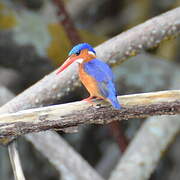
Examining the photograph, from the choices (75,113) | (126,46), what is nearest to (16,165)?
(75,113)

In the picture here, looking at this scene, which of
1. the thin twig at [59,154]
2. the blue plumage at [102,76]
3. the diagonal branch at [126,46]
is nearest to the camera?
the blue plumage at [102,76]

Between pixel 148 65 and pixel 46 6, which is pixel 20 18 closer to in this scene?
pixel 148 65

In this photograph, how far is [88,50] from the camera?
2.36 m

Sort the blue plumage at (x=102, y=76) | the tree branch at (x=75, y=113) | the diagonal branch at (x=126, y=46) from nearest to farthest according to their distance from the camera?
1. the tree branch at (x=75, y=113)
2. the blue plumage at (x=102, y=76)
3. the diagonal branch at (x=126, y=46)

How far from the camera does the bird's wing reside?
217 cm

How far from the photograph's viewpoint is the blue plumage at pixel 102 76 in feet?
7.03

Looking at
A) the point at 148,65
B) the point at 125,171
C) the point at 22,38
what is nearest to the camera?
the point at 125,171

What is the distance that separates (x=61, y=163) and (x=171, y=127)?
0.69 metres

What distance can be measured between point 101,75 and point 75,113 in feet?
0.93

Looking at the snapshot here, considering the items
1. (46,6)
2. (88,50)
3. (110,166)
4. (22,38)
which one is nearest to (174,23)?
(88,50)

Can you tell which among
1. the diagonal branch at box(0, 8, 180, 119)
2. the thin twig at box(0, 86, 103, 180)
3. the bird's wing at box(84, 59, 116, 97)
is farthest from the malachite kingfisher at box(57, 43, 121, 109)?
the thin twig at box(0, 86, 103, 180)

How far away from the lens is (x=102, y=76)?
223 centimetres

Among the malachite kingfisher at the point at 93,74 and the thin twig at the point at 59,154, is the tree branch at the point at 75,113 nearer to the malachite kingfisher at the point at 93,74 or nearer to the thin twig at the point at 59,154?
the malachite kingfisher at the point at 93,74

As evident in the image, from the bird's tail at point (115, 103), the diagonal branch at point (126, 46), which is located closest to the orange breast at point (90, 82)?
the bird's tail at point (115, 103)
